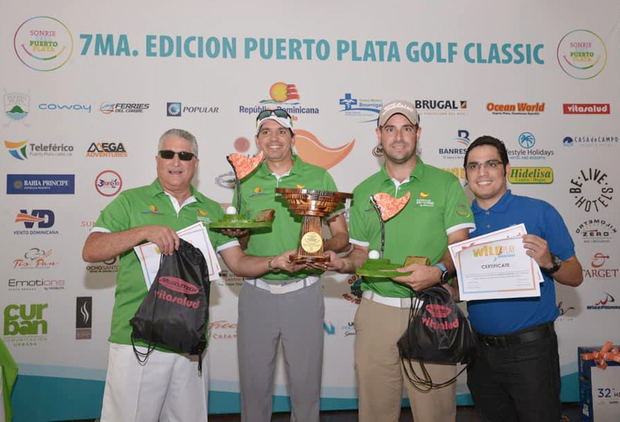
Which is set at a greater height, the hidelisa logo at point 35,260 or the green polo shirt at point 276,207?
the green polo shirt at point 276,207

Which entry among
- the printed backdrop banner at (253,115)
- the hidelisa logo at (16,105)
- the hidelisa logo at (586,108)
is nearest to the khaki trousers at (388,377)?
the printed backdrop banner at (253,115)

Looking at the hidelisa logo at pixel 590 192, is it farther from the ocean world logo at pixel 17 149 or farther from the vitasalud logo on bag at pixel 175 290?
the ocean world logo at pixel 17 149

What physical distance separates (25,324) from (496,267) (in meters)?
3.54

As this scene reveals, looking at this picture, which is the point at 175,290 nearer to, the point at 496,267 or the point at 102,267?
the point at 496,267

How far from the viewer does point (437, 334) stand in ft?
6.49

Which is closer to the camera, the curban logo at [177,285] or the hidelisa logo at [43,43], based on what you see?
the curban logo at [177,285]

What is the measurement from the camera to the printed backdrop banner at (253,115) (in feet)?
11.7

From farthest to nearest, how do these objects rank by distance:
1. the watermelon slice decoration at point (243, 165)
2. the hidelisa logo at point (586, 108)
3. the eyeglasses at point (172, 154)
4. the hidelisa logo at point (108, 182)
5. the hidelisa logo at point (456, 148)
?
the hidelisa logo at point (586, 108)
the hidelisa logo at point (456, 148)
the hidelisa logo at point (108, 182)
the watermelon slice decoration at point (243, 165)
the eyeglasses at point (172, 154)

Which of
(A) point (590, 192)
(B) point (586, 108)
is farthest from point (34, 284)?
(B) point (586, 108)

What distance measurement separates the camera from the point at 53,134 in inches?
142

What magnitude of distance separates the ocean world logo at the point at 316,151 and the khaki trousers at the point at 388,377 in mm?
1807

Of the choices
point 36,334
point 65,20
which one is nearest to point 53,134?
point 65,20

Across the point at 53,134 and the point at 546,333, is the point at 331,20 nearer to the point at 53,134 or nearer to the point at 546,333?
the point at 53,134

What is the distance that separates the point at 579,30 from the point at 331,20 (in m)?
2.26
